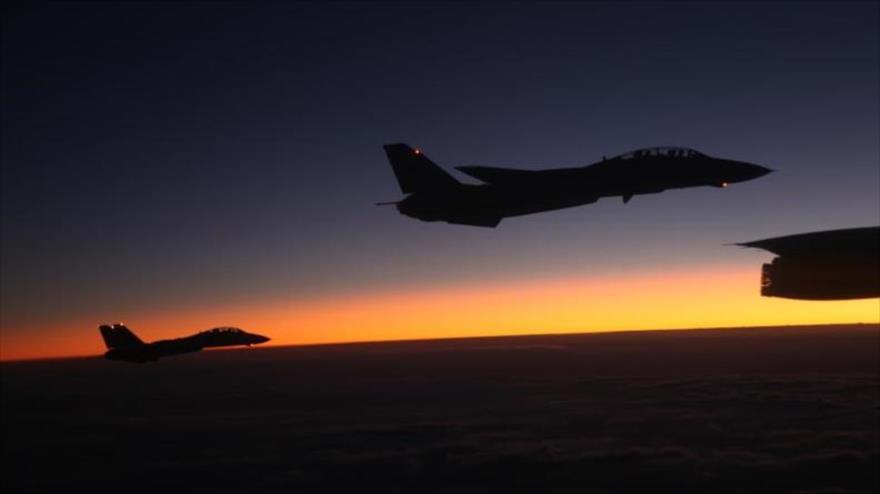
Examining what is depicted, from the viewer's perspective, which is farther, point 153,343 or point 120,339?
point 120,339

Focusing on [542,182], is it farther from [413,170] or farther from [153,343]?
[153,343]

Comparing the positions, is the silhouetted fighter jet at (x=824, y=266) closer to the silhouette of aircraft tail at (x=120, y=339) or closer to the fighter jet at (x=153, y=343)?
the fighter jet at (x=153, y=343)

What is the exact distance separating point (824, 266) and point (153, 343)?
3332cm

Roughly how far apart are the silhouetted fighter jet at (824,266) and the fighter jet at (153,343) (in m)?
25.8

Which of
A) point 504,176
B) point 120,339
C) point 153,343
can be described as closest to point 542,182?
point 504,176

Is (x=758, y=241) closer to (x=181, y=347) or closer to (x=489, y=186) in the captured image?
(x=489, y=186)

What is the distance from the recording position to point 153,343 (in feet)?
121

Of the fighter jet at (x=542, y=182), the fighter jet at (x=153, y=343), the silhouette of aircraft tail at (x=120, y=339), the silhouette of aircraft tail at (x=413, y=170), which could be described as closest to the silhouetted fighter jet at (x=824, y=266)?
the fighter jet at (x=542, y=182)

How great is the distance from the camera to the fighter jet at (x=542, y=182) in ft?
75.5

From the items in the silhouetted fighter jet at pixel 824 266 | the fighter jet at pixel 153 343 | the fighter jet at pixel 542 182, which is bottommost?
the fighter jet at pixel 153 343

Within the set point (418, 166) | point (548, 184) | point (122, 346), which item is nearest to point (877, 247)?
point (548, 184)

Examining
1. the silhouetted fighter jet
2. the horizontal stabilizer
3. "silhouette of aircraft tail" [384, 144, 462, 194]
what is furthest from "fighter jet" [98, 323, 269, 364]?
the silhouetted fighter jet

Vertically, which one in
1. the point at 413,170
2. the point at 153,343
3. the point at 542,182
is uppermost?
the point at 413,170

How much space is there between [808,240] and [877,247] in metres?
1.44
